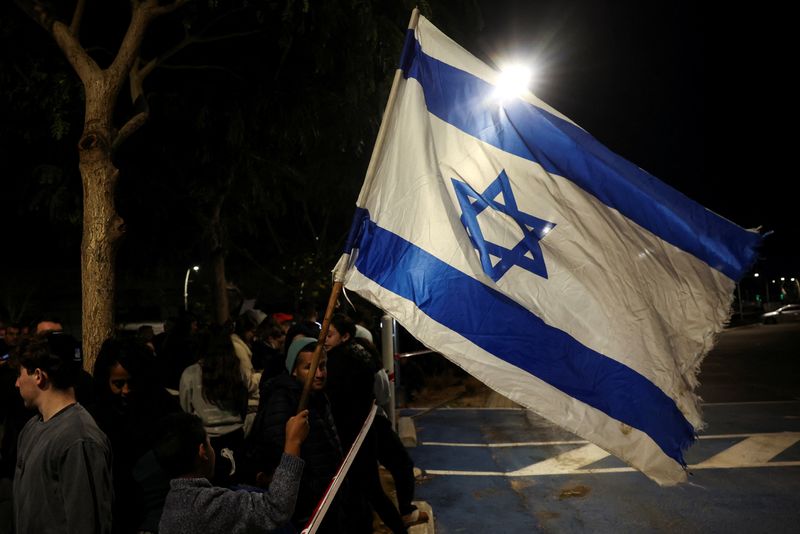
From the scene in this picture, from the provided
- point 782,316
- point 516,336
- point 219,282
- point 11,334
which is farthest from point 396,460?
point 782,316

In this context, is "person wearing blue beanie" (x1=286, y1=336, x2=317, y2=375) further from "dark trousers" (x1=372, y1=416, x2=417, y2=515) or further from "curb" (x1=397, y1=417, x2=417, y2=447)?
"curb" (x1=397, y1=417, x2=417, y2=447)

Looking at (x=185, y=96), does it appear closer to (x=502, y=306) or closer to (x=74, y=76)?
(x=74, y=76)

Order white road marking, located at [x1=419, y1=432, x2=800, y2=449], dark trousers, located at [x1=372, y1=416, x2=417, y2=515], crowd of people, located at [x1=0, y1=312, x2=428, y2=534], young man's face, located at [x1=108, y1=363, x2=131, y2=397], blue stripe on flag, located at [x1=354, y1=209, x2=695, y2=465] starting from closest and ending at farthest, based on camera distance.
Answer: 1. crowd of people, located at [x1=0, y1=312, x2=428, y2=534]
2. blue stripe on flag, located at [x1=354, y1=209, x2=695, y2=465]
3. young man's face, located at [x1=108, y1=363, x2=131, y2=397]
4. dark trousers, located at [x1=372, y1=416, x2=417, y2=515]
5. white road marking, located at [x1=419, y1=432, x2=800, y2=449]

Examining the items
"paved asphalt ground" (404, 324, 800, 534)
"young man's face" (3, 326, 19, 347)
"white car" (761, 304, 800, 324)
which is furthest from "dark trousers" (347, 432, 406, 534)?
"white car" (761, 304, 800, 324)

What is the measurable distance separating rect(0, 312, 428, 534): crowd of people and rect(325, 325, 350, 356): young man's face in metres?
0.02

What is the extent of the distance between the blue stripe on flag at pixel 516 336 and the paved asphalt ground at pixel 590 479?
352 centimetres

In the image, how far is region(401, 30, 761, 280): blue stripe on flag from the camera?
139 inches

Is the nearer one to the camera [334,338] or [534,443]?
[334,338]

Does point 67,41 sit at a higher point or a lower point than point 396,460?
higher

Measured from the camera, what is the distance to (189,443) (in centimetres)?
274

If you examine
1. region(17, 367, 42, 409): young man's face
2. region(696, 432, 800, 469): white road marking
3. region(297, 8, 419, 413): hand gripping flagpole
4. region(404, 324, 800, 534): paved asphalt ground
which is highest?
region(297, 8, 419, 413): hand gripping flagpole

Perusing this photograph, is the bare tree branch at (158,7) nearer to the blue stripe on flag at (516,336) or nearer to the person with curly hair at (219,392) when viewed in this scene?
the person with curly hair at (219,392)

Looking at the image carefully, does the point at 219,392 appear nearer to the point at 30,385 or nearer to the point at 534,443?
the point at 30,385

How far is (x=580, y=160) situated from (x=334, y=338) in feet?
8.27
